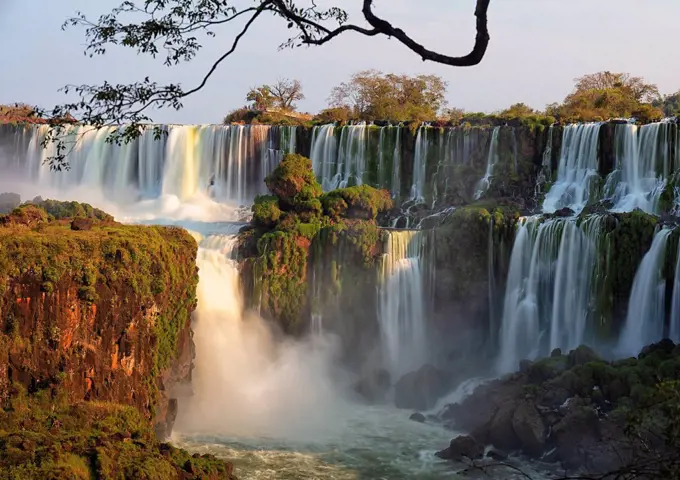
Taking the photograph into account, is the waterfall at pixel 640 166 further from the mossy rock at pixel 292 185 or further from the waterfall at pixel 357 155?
the mossy rock at pixel 292 185

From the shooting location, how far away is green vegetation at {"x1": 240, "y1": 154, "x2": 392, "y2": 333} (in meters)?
24.0

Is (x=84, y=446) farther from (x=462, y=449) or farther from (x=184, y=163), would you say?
(x=184, y=163)

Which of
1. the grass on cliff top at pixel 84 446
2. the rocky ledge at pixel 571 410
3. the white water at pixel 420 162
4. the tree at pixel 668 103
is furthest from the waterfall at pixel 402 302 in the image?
the tree at pixel 668 103

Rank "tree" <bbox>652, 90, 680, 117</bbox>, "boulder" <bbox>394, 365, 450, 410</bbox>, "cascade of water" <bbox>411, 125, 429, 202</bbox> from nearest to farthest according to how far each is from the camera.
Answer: "boulder" <bbox>394, 365, 450, 410</bbox> < "cascade of water" <bbox>411, 125, 429, 202</bbox> < "tree" <bbox>652, 90, 680, 117</bbox>

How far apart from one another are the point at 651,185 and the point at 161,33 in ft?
69.3

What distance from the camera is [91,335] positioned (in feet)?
54.1

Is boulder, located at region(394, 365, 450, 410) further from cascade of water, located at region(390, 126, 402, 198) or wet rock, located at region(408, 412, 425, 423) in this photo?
cascade of water, located at region(390, 126, 402, 198)

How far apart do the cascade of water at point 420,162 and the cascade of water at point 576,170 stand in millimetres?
4589

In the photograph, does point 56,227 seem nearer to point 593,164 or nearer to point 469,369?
point 469,369

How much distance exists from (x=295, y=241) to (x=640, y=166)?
11001mm

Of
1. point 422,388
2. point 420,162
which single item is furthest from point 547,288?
point 420,162

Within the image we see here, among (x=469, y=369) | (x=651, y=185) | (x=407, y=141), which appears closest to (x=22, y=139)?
(x=407, y=141)

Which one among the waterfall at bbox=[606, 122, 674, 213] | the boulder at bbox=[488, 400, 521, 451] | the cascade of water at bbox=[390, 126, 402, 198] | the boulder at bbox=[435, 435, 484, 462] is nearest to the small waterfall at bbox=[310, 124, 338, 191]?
the cascade of water at bbox=[390, 126, 402, 198]

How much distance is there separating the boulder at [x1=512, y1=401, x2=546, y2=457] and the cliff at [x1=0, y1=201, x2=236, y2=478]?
609 centimetres
